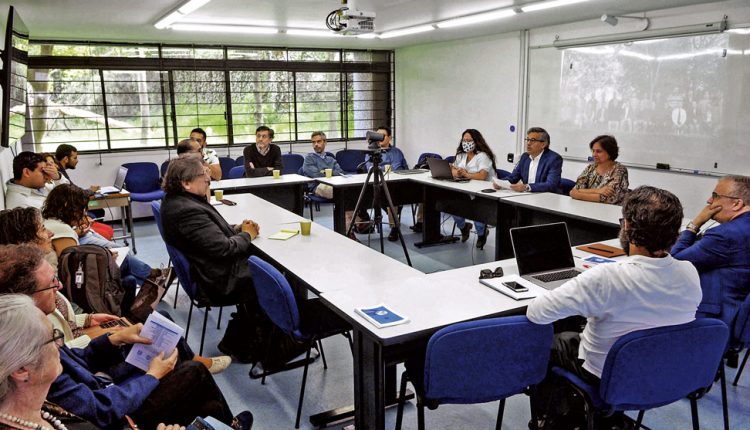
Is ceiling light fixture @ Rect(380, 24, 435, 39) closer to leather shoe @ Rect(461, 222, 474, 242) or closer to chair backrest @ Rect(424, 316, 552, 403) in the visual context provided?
leather shoe @ Rect(461, 222, 474, 242)

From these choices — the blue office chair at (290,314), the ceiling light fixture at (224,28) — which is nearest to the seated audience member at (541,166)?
Result: the blue office chair at (290,314)

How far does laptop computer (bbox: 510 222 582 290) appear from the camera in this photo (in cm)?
269

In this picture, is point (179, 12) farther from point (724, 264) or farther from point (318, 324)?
point (724, 264)

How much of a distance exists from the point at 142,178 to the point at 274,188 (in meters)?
2.35

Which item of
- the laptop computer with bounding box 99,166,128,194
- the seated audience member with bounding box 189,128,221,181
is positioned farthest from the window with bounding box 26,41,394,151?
the seated audience member with bounding box 189,128,221,181

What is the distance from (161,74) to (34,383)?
6947mm

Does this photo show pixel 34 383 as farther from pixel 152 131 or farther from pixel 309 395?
pixel 152 131

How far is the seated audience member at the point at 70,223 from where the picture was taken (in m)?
3.02

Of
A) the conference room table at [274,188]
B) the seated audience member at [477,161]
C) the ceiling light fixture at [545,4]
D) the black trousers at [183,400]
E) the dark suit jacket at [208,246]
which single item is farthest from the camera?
the seated audience member at [477,161]

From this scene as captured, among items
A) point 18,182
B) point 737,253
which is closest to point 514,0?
point 737,253

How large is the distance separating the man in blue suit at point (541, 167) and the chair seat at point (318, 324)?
2840mm

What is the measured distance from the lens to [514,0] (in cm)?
487

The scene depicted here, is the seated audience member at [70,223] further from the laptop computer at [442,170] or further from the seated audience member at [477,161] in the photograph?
the seated audience member at [477,161]

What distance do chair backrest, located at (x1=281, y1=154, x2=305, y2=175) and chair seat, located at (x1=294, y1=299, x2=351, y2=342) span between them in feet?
15.3
